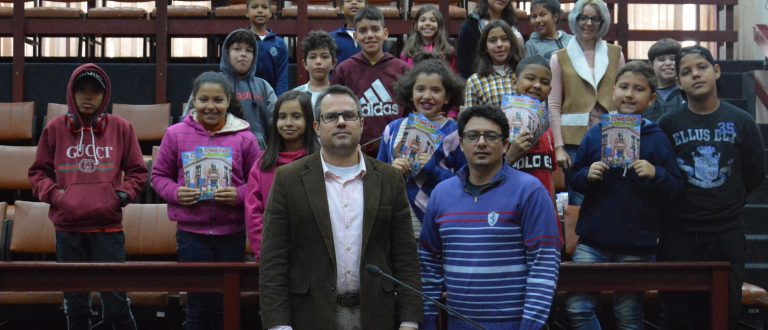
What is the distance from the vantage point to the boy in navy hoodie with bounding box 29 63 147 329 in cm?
384

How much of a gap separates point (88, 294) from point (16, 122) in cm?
379

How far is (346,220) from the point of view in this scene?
2.74 m

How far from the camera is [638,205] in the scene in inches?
133

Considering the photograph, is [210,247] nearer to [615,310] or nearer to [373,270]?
[373,270]

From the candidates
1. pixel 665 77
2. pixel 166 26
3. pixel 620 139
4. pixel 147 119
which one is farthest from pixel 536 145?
pixel 166 26

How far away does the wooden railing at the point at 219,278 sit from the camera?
299 centimetres

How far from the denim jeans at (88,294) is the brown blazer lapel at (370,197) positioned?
964mm

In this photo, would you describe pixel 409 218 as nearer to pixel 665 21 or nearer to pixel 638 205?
pixel 638 205

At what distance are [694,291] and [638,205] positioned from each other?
417 mm

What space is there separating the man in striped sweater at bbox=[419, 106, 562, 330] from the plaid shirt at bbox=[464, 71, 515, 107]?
52.7 inches

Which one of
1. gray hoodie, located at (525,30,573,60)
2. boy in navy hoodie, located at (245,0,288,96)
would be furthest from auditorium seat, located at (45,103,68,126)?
gray hoodie, located at (525,30,573,60)

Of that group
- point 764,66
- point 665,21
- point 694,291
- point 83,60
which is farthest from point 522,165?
point 665,21

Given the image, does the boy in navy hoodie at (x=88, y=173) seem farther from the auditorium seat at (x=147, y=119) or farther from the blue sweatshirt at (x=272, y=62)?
the auditorium seat at (x=147, y=119)

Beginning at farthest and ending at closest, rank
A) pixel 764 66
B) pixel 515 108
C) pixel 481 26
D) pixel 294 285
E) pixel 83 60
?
pixel 83 60, pixel 764 66, pixel 481 26, pixel 515 108, pixel 294 285
